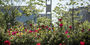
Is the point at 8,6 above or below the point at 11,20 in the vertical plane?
above

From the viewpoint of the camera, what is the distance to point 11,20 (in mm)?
11352

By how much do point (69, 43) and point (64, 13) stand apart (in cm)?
425

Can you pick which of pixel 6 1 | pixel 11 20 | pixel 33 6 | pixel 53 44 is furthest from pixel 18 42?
pixel 6 1

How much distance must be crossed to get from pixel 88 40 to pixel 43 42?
47.9 inches

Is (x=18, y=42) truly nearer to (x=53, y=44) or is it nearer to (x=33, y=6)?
(x=53, y=44)

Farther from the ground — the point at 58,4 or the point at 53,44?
the point at 58,4

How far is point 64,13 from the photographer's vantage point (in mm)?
7430

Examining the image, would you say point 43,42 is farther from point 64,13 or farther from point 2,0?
point 2,0

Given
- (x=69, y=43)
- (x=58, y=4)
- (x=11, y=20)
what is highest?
(x=58, y=4)

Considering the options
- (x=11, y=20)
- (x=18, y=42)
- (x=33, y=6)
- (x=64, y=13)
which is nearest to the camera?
(x=18, y=42)

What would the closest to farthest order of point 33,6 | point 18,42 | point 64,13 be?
point 18,42 → point 64,13 → point 33,6

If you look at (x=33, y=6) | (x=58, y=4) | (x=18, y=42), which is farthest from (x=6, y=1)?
(x=18, y=42)

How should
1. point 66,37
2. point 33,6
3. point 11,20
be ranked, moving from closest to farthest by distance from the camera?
point 66,37
point 33,6
point 11,20

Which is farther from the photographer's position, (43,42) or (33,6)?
(33,6)
